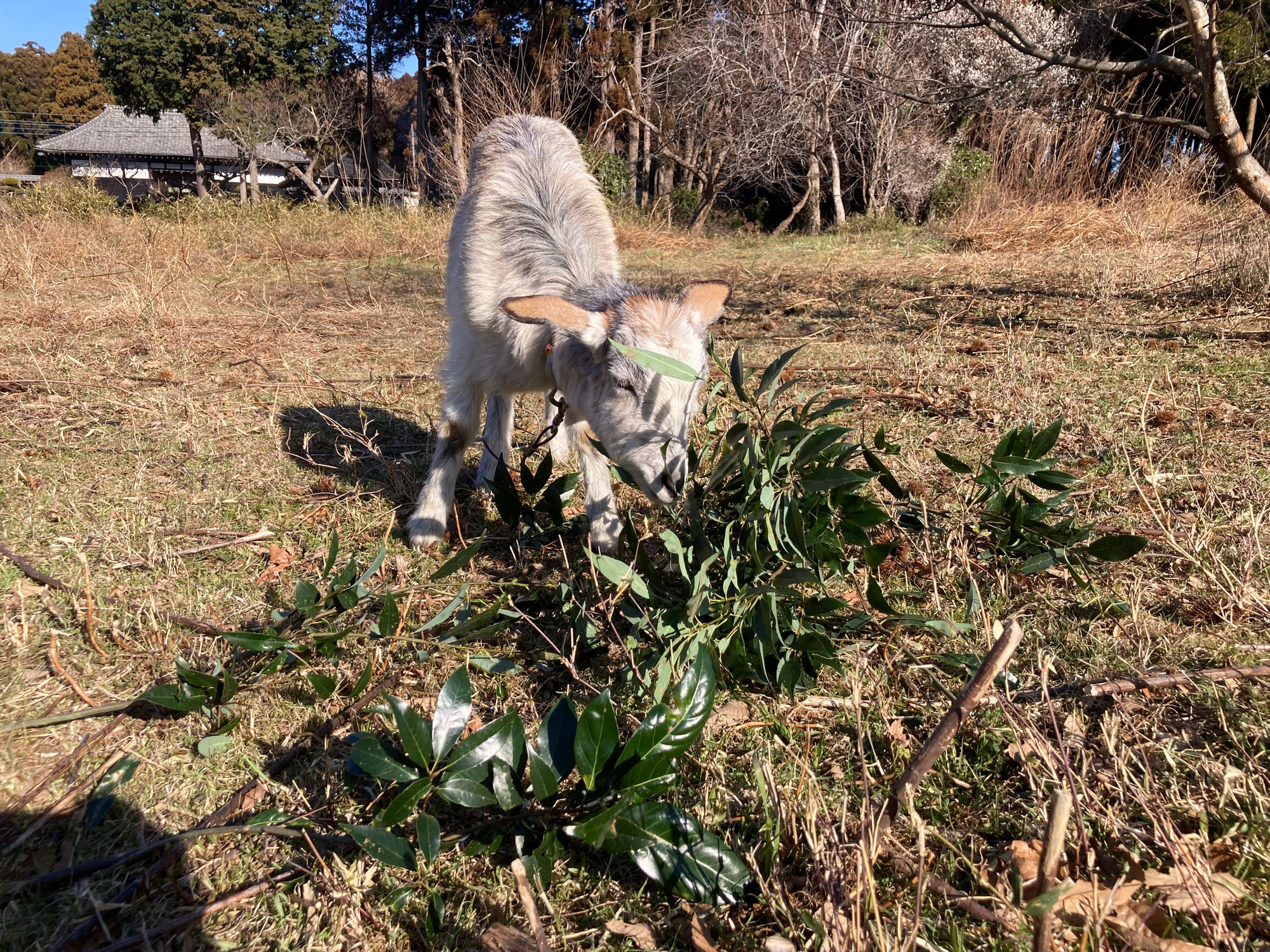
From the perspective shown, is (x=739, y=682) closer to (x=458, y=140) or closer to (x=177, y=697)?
(x=177, y=697)

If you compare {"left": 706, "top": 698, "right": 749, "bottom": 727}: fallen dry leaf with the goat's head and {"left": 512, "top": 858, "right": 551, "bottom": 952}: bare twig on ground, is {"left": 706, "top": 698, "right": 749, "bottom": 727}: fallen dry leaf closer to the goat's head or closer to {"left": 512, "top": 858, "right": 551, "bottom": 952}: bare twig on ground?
the goat's head

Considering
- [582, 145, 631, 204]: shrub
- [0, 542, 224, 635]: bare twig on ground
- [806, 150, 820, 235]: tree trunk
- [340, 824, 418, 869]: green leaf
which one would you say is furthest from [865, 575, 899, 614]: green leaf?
[806, 150, 820, 235]: tree trunk

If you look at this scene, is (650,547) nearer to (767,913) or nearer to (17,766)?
(767,913)

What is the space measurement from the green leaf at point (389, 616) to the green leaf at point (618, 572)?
2.19 feet

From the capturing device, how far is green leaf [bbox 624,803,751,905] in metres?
1.65

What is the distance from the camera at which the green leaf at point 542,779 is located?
5.71 feet

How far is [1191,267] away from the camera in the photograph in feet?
23.4

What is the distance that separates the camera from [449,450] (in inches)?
146

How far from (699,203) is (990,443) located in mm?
17047

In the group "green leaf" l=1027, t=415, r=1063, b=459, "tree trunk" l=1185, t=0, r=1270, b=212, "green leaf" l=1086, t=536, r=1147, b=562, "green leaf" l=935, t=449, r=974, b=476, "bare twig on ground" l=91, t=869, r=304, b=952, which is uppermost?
"tree trunk" l=1185, t=0, r=1270, b=212

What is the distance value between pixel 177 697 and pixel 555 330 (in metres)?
1.79

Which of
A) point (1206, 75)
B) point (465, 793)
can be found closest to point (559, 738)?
point (465, 793)

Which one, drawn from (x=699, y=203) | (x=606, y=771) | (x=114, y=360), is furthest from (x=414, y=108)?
(x=606, y=771)

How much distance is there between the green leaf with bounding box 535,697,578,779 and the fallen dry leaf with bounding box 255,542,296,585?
1.71 m
